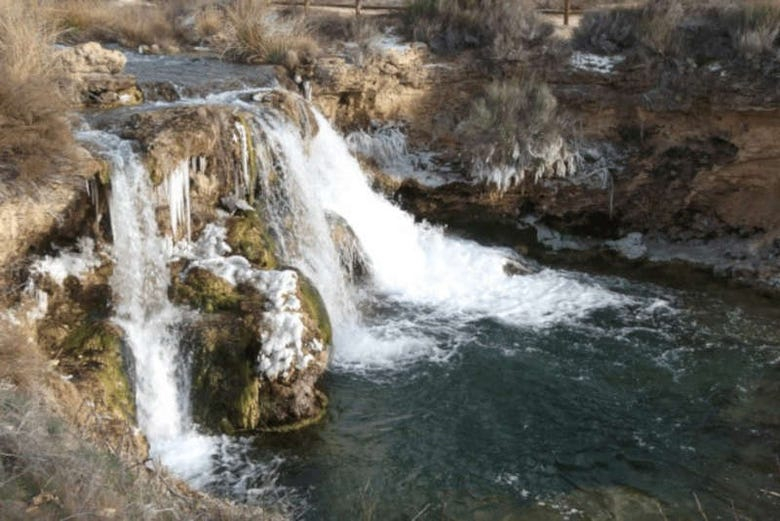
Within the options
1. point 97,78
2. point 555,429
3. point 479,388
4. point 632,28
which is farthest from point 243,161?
point 632,28

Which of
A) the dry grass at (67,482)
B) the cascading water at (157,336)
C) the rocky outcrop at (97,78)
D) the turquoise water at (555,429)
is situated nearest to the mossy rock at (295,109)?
the rocky outcrop at (97,78)

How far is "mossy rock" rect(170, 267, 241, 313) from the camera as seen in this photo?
24.4 feet

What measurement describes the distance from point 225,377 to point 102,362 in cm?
114

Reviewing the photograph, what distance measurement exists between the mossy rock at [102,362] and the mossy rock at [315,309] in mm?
1873

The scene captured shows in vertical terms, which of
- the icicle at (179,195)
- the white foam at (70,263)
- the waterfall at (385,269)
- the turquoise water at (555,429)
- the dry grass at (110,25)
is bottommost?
Result: the turquoise water at (555,429)

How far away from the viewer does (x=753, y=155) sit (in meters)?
11.2

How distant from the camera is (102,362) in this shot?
6371 millimetres

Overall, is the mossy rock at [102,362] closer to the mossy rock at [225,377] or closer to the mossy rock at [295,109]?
the mossy rock at [225,377]

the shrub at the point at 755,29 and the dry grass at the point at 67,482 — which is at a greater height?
the shrub at the point at 755,29

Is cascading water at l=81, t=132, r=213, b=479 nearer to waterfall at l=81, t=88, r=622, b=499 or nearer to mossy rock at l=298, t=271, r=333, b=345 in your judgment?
waterfall at l=81, t=88, r=622, b=499

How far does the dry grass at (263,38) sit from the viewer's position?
40.1 feet

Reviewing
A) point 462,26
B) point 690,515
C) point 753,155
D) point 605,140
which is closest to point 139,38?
point 462,26

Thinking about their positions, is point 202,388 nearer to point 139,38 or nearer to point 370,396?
point 370,396

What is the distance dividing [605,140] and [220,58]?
6.81 m
